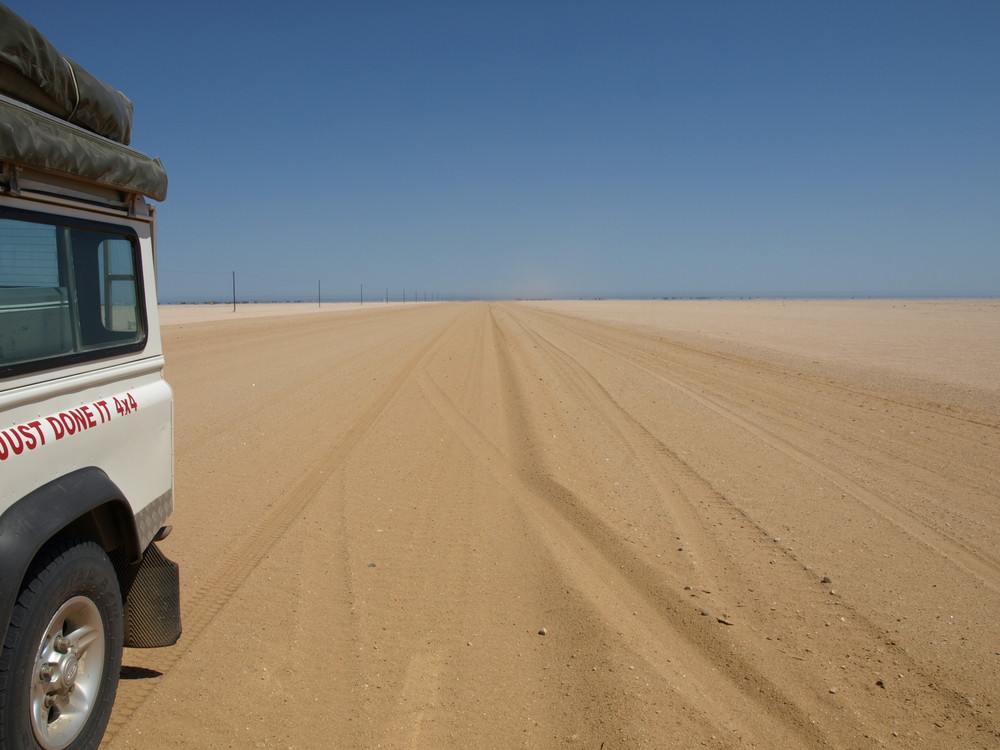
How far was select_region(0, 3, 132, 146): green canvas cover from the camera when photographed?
2432 millimetres

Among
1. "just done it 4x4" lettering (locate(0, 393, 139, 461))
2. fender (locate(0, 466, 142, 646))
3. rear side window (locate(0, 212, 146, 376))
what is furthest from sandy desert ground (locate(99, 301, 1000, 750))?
rear side window (locate(0, 212, 146, 376))

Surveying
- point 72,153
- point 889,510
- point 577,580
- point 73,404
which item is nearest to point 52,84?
point 72,153

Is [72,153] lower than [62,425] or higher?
higher

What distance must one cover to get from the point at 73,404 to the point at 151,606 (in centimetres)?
124

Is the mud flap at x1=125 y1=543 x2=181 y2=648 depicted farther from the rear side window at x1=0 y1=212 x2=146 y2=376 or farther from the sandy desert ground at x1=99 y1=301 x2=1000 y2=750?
the rear side window at x1=0 y1=212 x2=146 y2=376

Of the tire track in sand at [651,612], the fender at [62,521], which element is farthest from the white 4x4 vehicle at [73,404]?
the tire track in sand at [651,612]

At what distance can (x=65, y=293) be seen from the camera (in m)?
2.93

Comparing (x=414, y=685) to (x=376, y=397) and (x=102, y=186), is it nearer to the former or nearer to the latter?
(x=102, y=186)

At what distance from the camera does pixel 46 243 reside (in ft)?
9.12

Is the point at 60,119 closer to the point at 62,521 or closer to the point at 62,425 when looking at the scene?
the point at 62,425

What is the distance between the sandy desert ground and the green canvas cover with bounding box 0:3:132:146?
2.79m

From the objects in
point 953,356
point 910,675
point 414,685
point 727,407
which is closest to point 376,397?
point 727,407

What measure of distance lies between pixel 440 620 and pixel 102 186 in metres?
3.05

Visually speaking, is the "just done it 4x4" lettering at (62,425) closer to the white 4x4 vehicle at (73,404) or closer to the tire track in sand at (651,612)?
the white 4x4 vehicle at (73,404)
